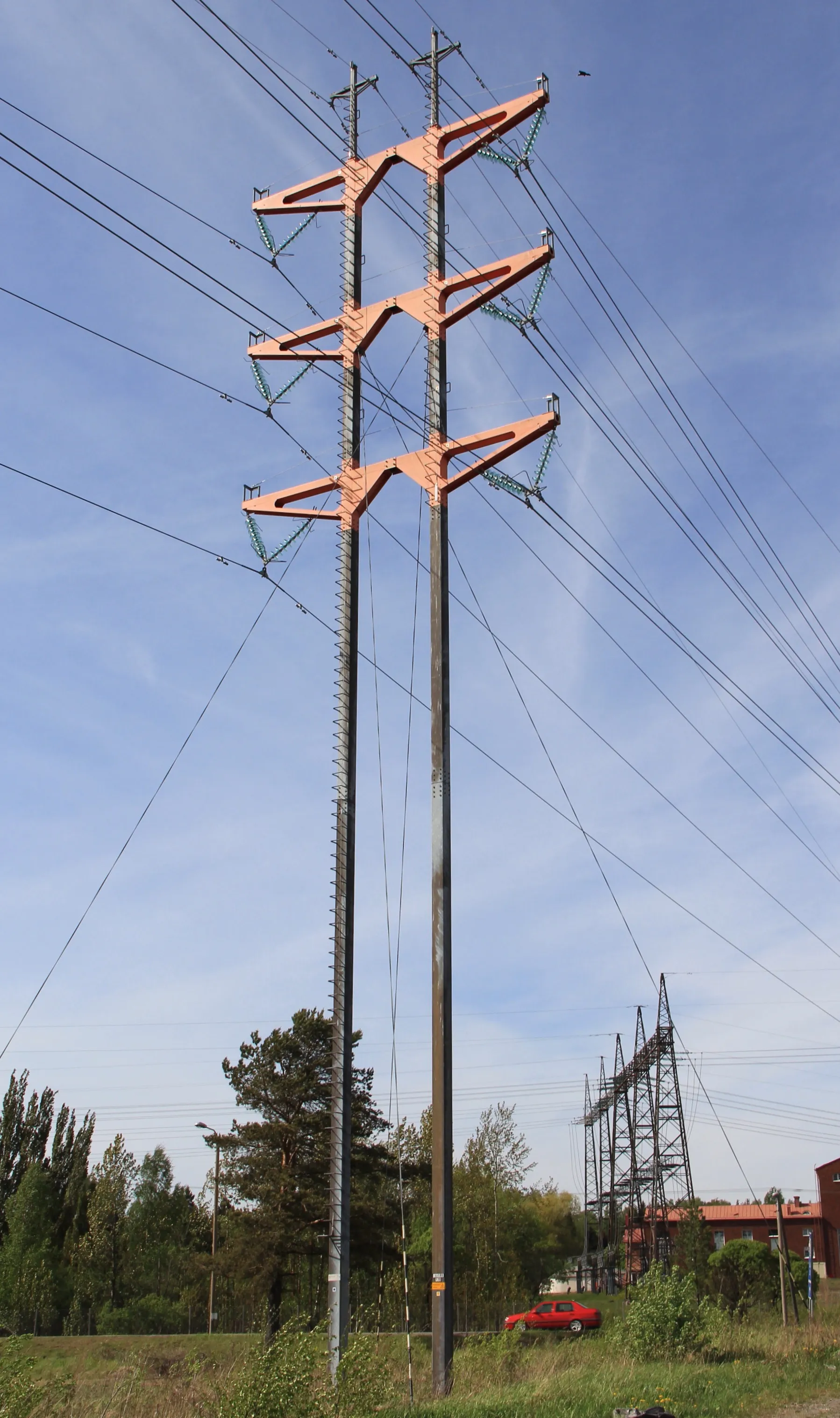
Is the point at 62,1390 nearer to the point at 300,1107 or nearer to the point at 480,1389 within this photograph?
the point at 480,1389

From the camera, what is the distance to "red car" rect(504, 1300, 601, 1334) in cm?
4181

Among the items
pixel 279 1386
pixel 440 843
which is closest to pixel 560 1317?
pixel 440 843

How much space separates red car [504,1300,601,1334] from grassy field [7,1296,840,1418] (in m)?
18.4

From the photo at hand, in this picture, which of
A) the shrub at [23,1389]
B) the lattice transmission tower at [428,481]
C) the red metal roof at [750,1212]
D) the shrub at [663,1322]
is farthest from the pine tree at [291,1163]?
the red metal roof at [750,1212]

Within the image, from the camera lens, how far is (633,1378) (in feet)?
53.0

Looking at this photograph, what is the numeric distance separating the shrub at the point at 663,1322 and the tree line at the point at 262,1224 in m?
6.86

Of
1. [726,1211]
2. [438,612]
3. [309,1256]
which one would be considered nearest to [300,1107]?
[309,1256]

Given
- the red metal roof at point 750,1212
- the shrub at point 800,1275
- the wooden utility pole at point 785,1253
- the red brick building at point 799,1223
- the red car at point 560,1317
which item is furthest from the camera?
the red metal roof at point 750,1212

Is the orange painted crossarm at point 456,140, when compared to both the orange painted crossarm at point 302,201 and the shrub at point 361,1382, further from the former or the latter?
the shrub at point 361,1382

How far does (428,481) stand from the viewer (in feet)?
60.0

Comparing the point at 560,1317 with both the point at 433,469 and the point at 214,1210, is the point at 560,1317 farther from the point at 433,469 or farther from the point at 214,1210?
the point at 433,469

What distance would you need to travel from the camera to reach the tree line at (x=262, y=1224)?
122ft

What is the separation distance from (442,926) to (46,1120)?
184ft

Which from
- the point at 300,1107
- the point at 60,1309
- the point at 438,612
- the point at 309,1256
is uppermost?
the point at 438,612
